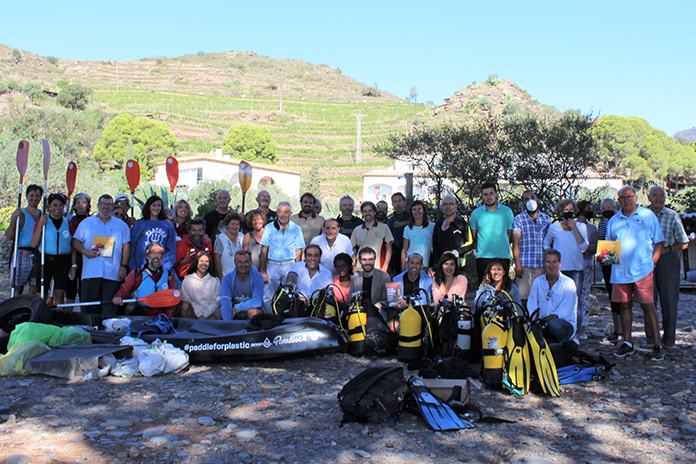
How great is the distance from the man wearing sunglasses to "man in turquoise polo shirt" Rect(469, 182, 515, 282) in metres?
1.04

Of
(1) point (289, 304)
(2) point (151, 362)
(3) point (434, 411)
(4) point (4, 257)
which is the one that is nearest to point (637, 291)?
(3) point (434, 411)

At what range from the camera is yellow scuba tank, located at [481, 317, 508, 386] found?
16.6 feet

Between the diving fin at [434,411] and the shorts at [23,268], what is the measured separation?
5.58 m

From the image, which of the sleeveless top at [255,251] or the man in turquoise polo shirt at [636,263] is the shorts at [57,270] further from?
the man in turquoise polo shirt at [636,263]

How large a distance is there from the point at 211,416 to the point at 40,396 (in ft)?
Result: 5.07

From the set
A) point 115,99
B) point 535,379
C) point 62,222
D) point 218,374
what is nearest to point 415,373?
point 535,379

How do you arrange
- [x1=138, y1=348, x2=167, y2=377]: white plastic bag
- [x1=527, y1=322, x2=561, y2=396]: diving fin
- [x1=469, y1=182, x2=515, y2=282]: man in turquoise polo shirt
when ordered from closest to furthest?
[x1=527, y1=322, x2=561, y2=396]: diving fin < [x1=138, y1=348, x2=167, y2=377]: white plastic bag < [x1=469, y1=182, x2=515, y2=282]: man in turquoise polo shirt

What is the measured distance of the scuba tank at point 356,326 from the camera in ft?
20.6

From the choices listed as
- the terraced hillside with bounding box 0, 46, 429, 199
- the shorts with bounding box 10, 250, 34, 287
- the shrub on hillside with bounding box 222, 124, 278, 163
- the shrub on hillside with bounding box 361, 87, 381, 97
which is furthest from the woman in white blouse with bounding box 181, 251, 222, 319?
the shrub on hillside with bounding box 361, 87, 381, 97

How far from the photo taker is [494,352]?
5.08 m

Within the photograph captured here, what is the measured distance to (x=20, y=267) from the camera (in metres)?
7.62

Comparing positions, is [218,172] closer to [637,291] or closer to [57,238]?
[57,238]

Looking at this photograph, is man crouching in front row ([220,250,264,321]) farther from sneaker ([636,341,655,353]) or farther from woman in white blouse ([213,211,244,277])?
sneaker ([636,341,655,353])

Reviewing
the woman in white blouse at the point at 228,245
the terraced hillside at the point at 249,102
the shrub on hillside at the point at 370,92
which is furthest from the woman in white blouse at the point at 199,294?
the shrub on hillside at the point at 370,92
